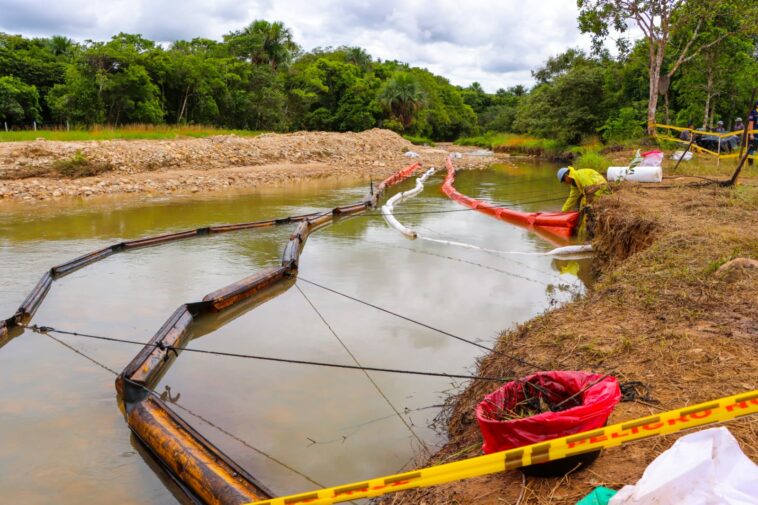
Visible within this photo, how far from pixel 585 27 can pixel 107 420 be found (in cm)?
2160

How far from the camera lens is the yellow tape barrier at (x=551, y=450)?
1.98 m

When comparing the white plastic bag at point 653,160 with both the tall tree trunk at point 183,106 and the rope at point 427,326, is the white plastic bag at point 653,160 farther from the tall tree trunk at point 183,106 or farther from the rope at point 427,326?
the tall tree trunk at point 183,106

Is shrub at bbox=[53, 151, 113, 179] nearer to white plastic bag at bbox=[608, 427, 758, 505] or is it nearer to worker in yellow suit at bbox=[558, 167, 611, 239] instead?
worker in yellow suit at bbox=[558, 167, 611, 239]

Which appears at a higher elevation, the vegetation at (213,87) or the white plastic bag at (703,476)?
the vegetation at (213,87)

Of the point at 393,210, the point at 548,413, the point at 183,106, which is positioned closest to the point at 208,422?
the point at 548,413

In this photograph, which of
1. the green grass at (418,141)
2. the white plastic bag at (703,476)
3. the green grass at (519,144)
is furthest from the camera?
the green grass at (418,141)

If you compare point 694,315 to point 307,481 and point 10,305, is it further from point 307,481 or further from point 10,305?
point 10,305

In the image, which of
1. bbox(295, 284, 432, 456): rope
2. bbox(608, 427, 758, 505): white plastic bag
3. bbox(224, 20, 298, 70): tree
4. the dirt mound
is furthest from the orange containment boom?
bbox(224, 20, 298, 70): tree

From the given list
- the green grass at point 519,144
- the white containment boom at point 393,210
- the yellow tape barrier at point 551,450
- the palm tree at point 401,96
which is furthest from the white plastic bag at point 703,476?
A: the palm tree at point 401,96

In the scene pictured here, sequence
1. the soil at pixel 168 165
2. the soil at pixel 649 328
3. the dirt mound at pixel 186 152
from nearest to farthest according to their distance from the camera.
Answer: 1. the soil at pixel 649 328
2. the soil at pixel 168 165
3. the dirt mound at pixel 186 152

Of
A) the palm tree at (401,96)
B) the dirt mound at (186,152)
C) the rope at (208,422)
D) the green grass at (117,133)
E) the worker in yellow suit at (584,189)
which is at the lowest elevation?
the rope at (208,422)

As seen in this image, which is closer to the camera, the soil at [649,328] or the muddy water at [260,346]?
the soil at [649,328]

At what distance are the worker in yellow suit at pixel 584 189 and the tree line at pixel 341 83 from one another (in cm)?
1125

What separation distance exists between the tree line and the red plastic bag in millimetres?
19350
